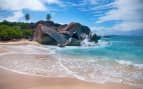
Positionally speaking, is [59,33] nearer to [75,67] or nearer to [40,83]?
[75,67]

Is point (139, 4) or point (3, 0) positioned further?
point (139, 4)

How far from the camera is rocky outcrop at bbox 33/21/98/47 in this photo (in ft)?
8.25

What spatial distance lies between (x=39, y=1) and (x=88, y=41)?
59 centimetres

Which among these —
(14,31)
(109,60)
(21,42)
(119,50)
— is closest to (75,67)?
(109,60)

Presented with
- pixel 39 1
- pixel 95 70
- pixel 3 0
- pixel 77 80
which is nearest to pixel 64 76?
pixel 77 80

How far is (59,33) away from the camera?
253 centimetres

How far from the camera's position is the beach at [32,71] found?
7.97 ft

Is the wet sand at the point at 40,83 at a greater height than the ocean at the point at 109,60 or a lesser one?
lesser

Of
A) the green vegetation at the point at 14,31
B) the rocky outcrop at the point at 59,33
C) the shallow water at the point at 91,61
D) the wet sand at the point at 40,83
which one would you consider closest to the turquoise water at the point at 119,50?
the shallow water at the point at 91,61

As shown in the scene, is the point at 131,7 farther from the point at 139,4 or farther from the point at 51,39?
Result: the point at 51,39

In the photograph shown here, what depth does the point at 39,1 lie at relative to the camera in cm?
250

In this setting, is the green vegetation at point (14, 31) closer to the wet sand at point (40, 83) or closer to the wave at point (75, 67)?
the wave at point (75, 67)

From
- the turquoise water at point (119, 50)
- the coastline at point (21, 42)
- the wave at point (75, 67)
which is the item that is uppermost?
the coastline at point (21, 42)

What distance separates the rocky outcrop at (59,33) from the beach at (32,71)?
104mm
